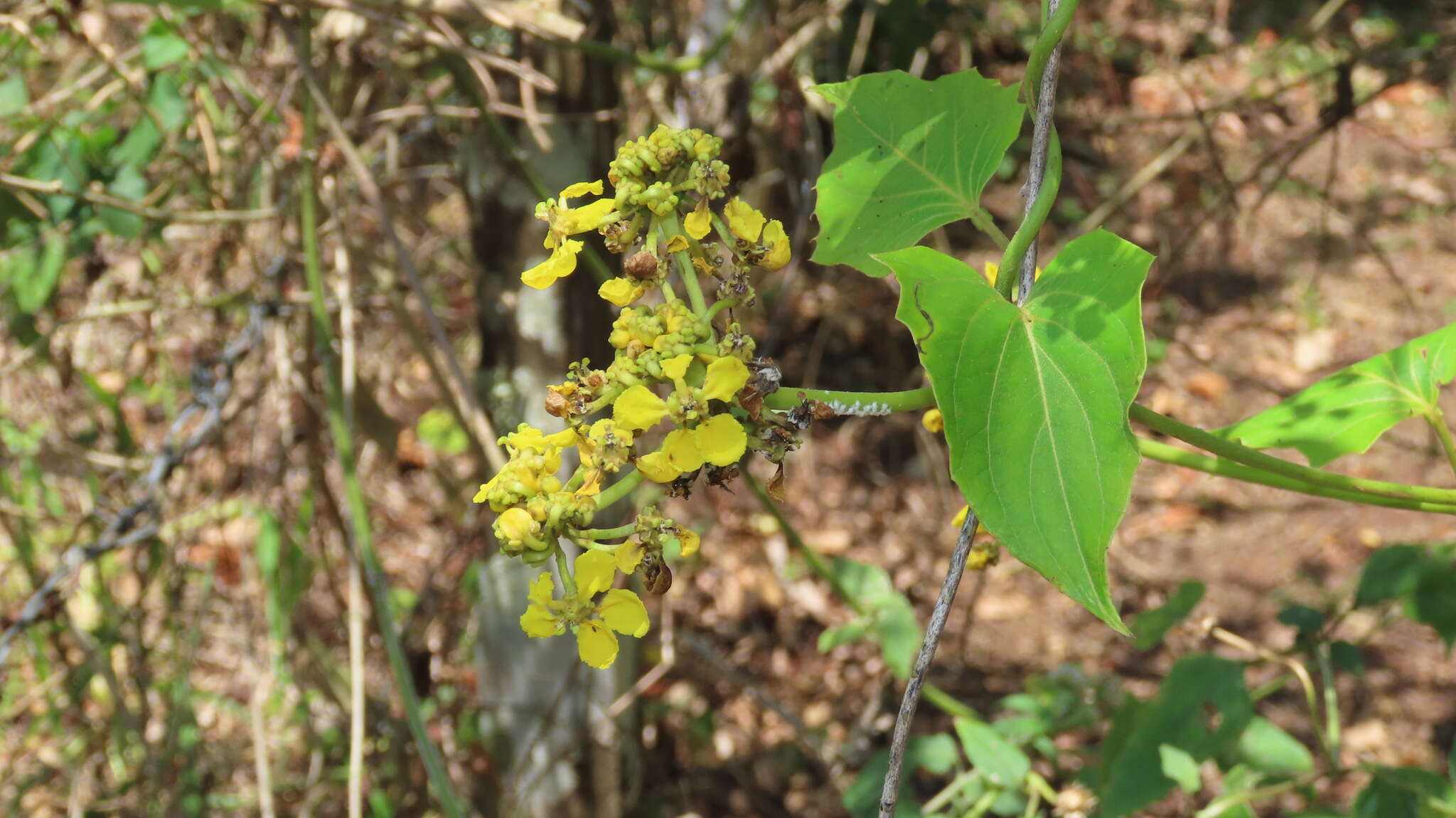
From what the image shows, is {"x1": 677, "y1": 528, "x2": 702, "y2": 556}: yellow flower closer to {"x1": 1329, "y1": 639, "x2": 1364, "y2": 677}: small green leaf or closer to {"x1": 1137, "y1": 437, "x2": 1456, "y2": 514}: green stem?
{"x1": 1137, "y1": 437, "x2": 1456, "y2": 514}: green stem

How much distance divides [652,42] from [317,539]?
1451 millimetres

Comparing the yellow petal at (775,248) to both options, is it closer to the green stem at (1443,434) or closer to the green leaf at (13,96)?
the green stem at (1443,434)

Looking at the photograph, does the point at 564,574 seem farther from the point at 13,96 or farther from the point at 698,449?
the point at 13,96

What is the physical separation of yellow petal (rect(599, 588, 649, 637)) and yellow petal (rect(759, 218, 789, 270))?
28 cm

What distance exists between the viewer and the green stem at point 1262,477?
0.84 meters

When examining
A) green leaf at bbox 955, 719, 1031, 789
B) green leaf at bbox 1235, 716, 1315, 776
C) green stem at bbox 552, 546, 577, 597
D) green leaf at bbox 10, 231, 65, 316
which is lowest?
green leaf at bbox 1235, 716, 1315, 776

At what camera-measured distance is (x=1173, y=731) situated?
58.6 inches

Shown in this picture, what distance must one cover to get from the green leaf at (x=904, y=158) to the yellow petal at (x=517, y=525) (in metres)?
0.38

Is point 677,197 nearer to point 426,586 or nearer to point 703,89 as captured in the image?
point 426,586

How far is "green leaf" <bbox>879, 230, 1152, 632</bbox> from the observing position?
2.22 ft

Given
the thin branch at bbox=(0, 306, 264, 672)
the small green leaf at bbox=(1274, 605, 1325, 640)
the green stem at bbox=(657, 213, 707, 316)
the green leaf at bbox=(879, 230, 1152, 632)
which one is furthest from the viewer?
the thin branch at bbox=(0, 306, 264, 672)

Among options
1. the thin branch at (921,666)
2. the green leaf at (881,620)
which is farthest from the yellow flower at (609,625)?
the green leaf at (881,620)

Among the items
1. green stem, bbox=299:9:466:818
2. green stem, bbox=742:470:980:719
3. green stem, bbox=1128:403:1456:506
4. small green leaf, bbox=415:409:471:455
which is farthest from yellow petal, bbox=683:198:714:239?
small green leaf, bbox=415:409:471:455

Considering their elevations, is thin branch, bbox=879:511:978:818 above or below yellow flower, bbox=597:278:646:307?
below
